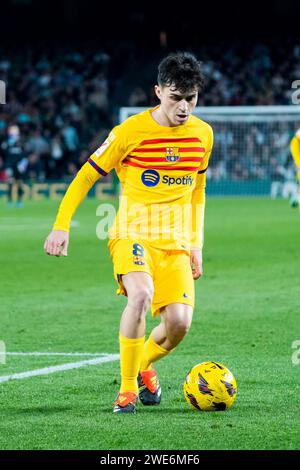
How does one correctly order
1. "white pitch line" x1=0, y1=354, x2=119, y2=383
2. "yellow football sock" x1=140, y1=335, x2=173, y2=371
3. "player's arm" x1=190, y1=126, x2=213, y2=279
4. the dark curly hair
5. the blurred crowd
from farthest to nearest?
1. the blurred crowd
2. "white pitch line" x1=0, y1=354, x2=119, y2=383
3. "player's arm" x1=190, y1=126, x2=213, y2=279
4. "yellow football sock" x1=140, y1=335, x2=173, y2=371
5. the dark curly hair

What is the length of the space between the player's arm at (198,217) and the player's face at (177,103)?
441 mm

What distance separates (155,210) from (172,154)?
0.35 meters

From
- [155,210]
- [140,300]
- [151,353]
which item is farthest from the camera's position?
[151,353]

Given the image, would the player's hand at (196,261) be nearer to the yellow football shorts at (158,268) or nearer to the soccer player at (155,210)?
the soccer player at (155,210)

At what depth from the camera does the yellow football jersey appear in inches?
272

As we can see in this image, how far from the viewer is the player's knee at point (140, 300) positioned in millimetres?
6535

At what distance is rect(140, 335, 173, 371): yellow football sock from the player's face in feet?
4.46

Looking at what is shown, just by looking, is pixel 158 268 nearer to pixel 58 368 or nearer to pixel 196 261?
pixel 196 261

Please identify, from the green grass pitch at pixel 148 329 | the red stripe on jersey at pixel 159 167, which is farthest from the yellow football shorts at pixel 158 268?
the green grass pitch at pixel 148 329

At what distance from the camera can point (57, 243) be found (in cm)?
655

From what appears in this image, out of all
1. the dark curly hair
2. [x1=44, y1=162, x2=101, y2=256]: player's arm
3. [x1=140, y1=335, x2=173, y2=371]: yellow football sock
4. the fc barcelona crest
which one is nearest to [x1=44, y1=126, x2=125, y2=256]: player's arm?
[x1=44, y1=162, x2=101, y2=256]: player's arm

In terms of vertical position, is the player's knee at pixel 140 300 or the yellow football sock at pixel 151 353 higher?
the player's knee at pixel 140 300

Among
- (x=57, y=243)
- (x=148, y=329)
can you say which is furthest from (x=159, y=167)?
(x=148, y=329)

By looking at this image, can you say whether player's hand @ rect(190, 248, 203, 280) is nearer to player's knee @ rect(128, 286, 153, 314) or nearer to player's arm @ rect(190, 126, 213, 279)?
player's arm @ rect(190, 126, 213, 279)
